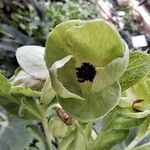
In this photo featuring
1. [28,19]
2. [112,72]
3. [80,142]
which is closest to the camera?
[112,72]

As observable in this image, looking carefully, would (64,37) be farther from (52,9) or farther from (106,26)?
(52,9)

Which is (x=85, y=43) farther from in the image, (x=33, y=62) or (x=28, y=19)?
(x=28, y=19)

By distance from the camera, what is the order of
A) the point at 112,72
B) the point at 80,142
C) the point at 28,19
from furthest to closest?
the point at 28,19 → the point at 80,142 → the point at 112,72

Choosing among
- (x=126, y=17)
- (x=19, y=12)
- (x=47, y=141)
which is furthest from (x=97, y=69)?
(x=126, y=17)

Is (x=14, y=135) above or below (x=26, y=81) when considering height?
below

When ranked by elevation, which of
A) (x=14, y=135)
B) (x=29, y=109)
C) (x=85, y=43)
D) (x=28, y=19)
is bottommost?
(x=28, y=19)

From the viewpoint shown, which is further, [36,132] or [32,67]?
[36,132]

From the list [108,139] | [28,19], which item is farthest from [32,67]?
[28,19]
